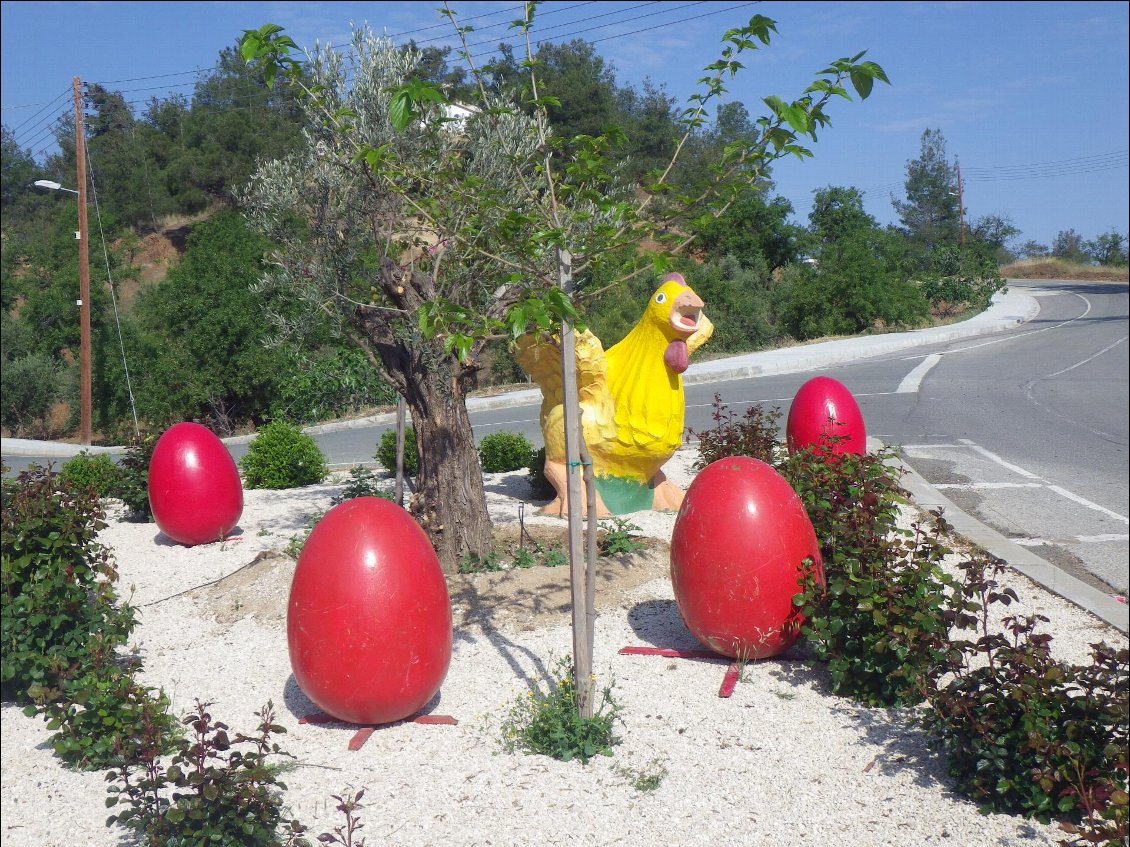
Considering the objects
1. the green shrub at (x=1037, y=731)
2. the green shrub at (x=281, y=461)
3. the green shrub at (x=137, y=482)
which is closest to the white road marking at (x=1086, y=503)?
the green shrub at (x=1037, y=731)

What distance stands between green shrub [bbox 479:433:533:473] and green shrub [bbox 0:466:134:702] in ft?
18.6

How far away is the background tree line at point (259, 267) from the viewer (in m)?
20.3

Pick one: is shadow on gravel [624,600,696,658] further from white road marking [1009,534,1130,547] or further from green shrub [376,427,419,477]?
green shrub [376,427,419,477]

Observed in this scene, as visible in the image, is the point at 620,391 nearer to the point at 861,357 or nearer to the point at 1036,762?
the point at 1036,762

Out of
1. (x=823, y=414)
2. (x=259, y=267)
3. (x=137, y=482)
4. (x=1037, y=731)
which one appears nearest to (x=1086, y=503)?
(x=823, y=414)

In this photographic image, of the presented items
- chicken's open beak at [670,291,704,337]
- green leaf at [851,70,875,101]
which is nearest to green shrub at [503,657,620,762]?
green leaf at [851,70,875,101]

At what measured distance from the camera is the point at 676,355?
7.91m

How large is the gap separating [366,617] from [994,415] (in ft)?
41.1

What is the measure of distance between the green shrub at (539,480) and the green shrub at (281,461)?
2.82 meters

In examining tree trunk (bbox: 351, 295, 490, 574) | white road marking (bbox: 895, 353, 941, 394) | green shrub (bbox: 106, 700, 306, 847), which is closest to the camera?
green shrub (bbox: 106, 700, 306, 847)

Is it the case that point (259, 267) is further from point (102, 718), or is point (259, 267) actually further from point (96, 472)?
point (102, 718)

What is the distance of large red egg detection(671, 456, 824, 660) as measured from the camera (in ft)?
16.2

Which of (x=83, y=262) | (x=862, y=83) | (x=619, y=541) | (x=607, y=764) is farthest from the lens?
(x=83, y=262)

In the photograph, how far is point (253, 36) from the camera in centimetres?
426
